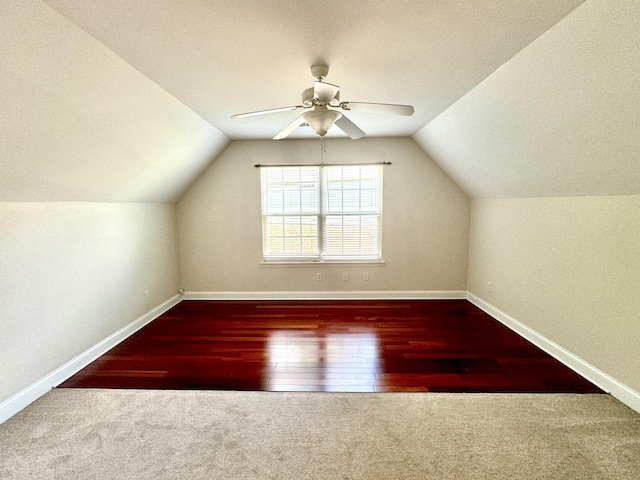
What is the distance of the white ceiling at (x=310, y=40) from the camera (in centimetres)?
150

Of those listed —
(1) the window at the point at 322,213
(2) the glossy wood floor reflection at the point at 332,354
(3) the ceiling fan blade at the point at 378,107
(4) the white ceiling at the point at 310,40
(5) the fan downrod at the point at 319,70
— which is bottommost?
(2) the glossy wood floor reflection at the point at 332,354

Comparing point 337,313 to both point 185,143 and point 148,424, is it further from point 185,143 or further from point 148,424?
point 185,143

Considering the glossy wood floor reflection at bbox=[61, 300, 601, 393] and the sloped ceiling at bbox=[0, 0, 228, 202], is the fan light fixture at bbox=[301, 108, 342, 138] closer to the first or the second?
the sloped ceiling at bbox=[0, 0, 228, 202]

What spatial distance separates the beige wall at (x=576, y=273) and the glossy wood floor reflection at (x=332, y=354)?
297mm

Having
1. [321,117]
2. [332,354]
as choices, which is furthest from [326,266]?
[321,117]

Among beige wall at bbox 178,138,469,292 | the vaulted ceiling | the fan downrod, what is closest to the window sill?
beige wall at bbox 178,138,469,292

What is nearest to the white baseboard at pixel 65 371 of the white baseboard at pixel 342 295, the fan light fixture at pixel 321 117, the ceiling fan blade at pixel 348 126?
the white baseboard at pixel 342 295

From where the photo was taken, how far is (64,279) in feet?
8.61

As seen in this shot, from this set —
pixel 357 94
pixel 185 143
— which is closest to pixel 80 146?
pixel 185 143

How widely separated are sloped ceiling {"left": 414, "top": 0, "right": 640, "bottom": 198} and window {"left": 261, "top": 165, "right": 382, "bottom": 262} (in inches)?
57.3

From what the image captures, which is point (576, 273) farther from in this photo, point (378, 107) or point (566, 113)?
point (378, 107)

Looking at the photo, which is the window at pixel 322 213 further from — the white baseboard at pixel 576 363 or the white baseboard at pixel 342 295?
the white baseboard at pixel 576 363

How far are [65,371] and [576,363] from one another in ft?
14.1

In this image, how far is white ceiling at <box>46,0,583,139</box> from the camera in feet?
4.92
